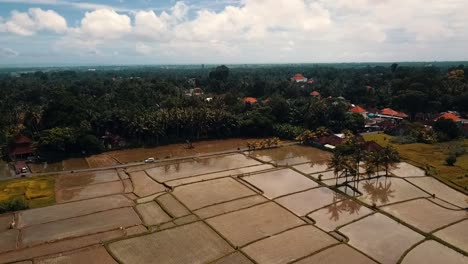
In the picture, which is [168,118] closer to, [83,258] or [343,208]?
[343,208]

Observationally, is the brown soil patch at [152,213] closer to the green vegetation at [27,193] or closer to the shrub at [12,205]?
the green vegetation at [27,193]

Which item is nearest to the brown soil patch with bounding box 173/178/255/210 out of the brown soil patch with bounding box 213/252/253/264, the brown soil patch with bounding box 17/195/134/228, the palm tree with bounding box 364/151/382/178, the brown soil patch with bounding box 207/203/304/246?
the brown soil patch with bounding box 207/203/304/246

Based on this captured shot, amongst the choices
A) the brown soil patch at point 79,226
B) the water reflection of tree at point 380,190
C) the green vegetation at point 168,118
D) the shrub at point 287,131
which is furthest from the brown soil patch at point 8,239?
the shrub at point 287,131

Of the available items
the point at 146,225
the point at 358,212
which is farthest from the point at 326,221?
the point at 146,225

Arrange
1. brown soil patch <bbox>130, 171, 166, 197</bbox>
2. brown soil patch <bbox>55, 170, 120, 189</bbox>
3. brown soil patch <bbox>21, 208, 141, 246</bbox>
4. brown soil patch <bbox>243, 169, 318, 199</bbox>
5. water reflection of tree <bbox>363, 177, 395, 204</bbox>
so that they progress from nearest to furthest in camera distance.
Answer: brown soil patch <bbox>21, 208, 141, 246</bbox>, water reflection of tree <bbox>363, 177, 395, 204</bbox>, brown soil patch <bbox>243, 169, 318, 199</bbox>, brown soil patch <bbox>130, 171, 166, 197</bbox>, brown soil patch <bbox>55, 170, 120, 189</bbox>

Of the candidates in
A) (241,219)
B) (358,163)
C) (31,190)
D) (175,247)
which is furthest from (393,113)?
(31,190)

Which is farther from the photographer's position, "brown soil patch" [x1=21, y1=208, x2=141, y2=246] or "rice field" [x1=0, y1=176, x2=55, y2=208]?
"rice field" [x1=0, y1=176, x2=55, y2=208]

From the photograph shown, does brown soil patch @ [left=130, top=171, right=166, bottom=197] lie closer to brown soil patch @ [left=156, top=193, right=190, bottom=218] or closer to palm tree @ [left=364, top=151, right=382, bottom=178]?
brown soil patch @ [left=156, top=193, right=190, bottom=218]

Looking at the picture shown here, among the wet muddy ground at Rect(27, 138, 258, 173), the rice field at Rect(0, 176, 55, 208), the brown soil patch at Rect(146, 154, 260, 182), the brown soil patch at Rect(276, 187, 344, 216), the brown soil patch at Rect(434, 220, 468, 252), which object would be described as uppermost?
the brown soil patch at Rect(434, 220, 468, 252)
